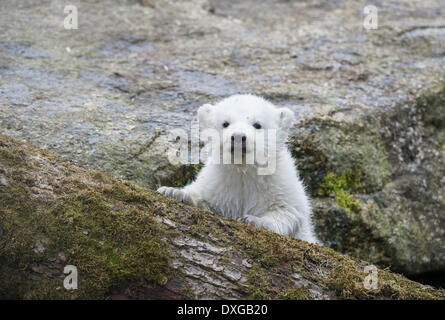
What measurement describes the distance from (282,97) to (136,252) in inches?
181

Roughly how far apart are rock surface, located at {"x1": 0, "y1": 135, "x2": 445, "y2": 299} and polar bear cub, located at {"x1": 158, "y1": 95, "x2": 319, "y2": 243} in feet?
4.52

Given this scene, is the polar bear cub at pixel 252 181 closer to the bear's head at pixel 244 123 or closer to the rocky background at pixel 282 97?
the bear's head at pixel 244 123

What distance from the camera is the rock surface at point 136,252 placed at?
3.26 m

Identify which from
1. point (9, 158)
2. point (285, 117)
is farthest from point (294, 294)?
point (285, 117)

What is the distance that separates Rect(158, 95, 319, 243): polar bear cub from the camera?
208 inches

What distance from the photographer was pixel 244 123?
17.1ft

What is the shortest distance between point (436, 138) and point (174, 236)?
562cm

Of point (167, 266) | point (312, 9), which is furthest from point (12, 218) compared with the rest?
point (312, 9)

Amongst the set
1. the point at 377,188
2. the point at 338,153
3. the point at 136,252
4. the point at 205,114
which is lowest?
the point at 377,188

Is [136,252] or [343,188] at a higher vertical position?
→ [136,252]

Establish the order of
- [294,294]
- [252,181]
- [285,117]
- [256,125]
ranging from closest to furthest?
[294,294] < [256,125] < [252,181] < [285,117]

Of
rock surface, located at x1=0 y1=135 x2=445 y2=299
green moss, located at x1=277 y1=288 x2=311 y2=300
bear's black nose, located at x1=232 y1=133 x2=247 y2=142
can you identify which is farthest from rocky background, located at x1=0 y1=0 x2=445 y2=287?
green moss, located at x1=277 y1=288 x2=311 y2=300

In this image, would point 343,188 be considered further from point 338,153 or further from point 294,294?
point 294,294

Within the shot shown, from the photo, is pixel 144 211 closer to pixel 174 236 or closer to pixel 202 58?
pixel 174 236
